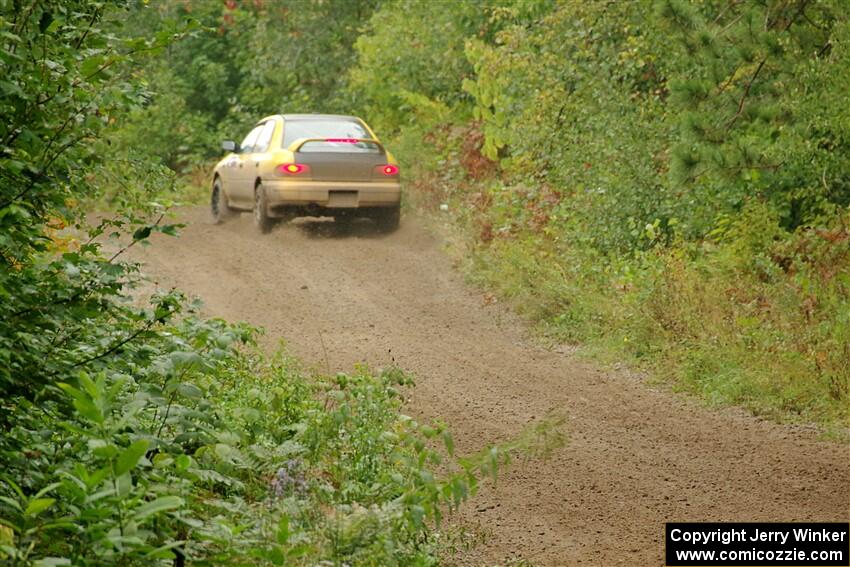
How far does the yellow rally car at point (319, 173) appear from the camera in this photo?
1830 cm

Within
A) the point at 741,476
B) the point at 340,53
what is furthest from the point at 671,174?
the point at 340,53

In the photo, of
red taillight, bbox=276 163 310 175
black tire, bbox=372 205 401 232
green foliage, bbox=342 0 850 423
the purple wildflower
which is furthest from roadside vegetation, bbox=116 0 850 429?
red taillight, bbox=276 163 310 175

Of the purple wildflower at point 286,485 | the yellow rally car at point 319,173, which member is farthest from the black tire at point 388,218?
the purple wildflower at point 286,485

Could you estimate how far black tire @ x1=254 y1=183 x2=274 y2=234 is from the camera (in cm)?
1889

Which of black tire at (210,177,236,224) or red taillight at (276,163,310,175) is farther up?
red taillight at (276,163,310,175)

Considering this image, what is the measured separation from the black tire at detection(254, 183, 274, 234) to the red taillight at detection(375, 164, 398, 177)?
1.76 meters

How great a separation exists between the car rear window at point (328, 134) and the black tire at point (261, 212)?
2.90ft

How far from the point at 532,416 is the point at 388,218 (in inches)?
404

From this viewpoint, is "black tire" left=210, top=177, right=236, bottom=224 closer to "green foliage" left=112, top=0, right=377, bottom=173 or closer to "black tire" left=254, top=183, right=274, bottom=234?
"black tire" left=254, top=183, right=274, bottom=234

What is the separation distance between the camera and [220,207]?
2134cm

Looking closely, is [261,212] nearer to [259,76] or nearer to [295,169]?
[295,169]

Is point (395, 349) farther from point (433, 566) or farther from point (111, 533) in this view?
point (111, 533)

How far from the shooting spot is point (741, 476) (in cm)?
746

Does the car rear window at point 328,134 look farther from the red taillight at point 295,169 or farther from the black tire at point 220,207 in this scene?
the black tire at point 220,207
